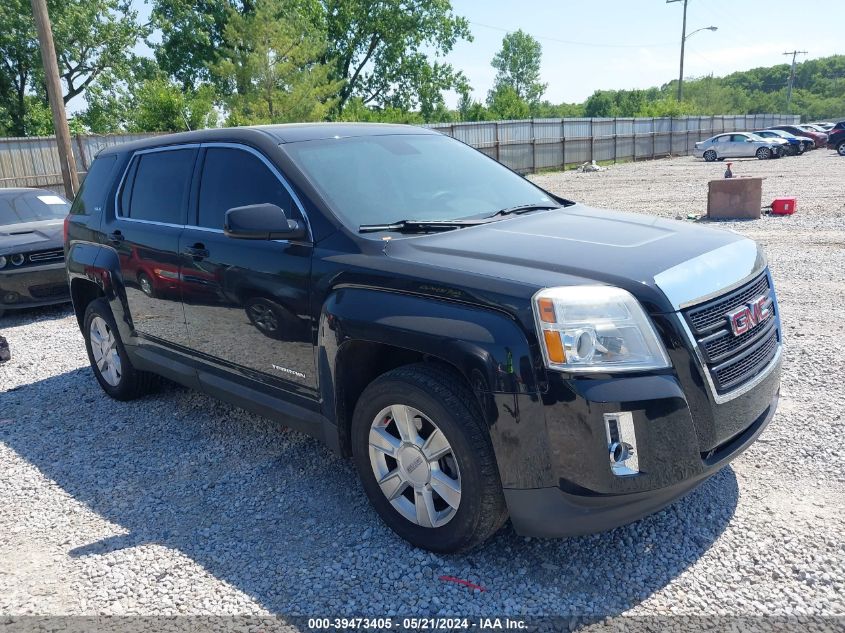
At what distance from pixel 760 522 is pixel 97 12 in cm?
4098

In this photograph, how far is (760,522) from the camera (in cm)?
327

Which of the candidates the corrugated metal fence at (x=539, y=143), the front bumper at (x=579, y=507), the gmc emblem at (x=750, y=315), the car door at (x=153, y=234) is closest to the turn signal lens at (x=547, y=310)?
the front bumper at (x=579, y=507)

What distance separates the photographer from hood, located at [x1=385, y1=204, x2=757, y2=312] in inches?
108

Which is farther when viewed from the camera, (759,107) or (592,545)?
(759,107)

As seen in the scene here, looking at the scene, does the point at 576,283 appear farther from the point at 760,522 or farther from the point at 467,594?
the point at 760,522

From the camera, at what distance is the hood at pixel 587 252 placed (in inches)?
108

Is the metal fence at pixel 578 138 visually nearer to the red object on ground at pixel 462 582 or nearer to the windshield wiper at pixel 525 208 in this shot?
the windshield wiper at pixel 525 208

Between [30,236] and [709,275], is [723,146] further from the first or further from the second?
[709,275]

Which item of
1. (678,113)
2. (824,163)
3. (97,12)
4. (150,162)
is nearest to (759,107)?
(678,113)

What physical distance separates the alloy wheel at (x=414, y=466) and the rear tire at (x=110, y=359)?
2.79 metres

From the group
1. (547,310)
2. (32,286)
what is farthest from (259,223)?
(32,286)

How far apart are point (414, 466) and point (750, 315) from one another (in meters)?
1.64

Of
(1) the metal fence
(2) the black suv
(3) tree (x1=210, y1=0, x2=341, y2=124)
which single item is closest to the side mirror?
(2) the black suv

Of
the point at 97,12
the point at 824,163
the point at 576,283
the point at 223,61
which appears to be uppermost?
the point at 97,12
